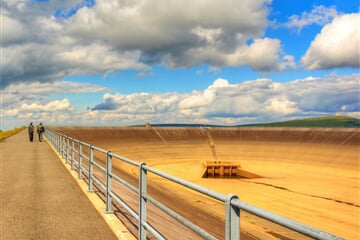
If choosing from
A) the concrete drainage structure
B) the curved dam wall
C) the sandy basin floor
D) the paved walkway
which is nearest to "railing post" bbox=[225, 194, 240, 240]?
the paved walkway

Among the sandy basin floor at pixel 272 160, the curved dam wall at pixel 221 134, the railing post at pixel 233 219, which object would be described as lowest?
the sandy basin floor at pixel 272 160

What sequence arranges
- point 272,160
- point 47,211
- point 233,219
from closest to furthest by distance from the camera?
1. point 233,219
2. point 47,211
3. point 272,160

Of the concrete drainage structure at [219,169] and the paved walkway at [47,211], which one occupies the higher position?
the paved walkway at [47,211]

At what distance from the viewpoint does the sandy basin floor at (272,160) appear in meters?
27.5

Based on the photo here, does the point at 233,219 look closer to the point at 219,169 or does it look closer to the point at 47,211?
the point at 47,211

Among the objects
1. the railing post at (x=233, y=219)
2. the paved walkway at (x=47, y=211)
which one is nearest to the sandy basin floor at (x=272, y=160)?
the paved walkway at (x=47, y=211)

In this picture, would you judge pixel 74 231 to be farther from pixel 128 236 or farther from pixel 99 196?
pixel 99 196

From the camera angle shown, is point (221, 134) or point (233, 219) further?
point (221, 134)

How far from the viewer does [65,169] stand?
706 inches

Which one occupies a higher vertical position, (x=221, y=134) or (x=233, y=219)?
(x=233, y=219)

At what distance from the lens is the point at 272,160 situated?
7281 centimetres

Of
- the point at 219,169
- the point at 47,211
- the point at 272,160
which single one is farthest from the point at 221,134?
the point at 47,211

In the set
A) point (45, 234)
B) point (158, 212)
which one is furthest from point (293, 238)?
point (45, 234)

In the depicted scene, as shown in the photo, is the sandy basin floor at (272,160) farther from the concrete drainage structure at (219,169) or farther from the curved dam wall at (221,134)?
the concrete drainage structure at (219,169)
